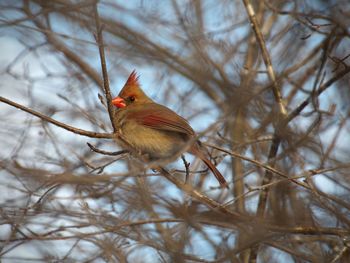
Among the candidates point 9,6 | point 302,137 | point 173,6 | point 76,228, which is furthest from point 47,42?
point 302,137

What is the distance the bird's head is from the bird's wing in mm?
291

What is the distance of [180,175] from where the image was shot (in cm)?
565

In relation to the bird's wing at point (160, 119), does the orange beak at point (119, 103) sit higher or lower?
higher

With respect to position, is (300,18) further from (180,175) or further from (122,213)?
(180,175)

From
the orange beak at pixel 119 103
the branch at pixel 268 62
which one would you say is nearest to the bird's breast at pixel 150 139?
the orange beak at pixel 119 103

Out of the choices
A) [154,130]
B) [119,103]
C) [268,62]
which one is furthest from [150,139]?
[268,62]

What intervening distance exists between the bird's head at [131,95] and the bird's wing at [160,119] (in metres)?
0.29

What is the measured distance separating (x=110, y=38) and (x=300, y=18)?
1.27 meters

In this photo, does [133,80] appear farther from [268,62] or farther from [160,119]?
[268,62]

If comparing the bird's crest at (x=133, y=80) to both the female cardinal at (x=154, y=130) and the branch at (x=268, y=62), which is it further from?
the branch at (x=268, y=62)

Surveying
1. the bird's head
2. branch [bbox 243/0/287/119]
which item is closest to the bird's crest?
the bird's head

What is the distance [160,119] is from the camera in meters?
4.70

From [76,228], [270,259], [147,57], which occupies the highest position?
[147,57]

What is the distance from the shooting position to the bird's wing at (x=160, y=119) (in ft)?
15.1
